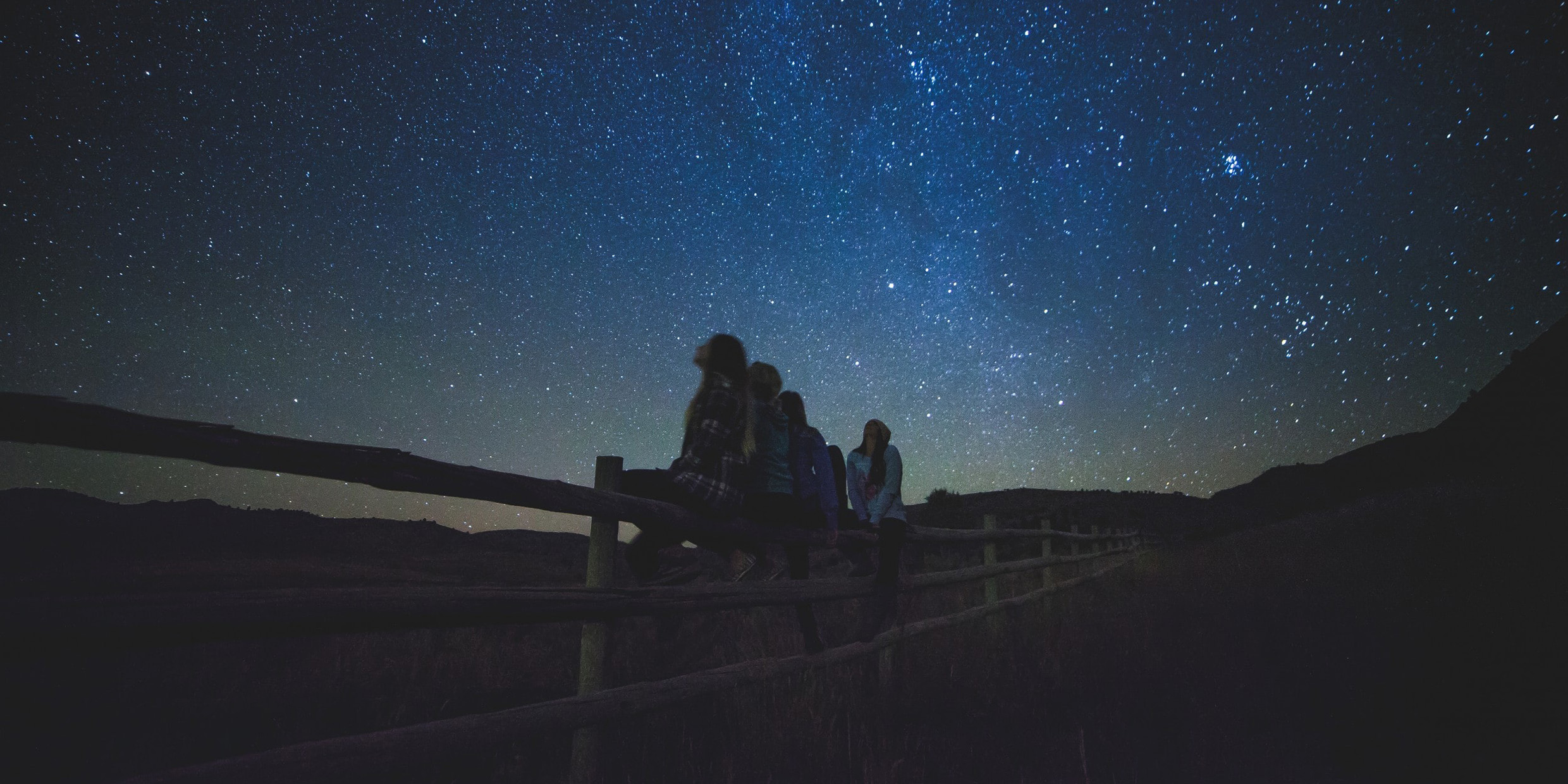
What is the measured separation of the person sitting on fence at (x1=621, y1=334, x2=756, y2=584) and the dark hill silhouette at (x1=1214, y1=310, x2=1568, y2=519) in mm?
21877

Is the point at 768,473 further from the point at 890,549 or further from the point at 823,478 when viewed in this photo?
the point at 890,549

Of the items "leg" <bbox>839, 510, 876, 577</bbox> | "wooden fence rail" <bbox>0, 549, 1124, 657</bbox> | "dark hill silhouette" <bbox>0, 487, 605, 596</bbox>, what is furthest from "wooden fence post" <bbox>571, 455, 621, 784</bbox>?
"dark hill silhouette" <bbox>0, 487, 605, 596</bbox>

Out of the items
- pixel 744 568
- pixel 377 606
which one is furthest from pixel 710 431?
pixel 377 606

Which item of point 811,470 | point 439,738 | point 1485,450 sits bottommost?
point 439,738

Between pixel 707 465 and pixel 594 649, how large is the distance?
95cm

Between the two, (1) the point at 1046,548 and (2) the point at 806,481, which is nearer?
(2) the point at 806,481

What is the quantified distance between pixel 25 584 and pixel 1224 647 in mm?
12936

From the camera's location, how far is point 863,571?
417cm

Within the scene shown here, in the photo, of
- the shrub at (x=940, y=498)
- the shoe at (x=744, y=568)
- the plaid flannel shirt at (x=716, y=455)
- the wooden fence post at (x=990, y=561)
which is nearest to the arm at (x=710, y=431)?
the plaid flannel shirt at (x=716, y=455)

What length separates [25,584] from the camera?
7398 millimetres

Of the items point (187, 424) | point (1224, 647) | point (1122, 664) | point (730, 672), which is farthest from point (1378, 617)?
point (187, 424)

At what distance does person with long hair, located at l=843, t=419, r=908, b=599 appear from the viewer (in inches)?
157

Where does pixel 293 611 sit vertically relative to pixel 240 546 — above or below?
above

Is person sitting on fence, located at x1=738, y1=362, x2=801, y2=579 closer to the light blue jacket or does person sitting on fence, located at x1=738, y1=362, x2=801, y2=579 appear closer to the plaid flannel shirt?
the plaid flannel shirt
